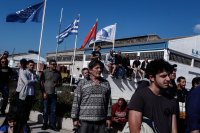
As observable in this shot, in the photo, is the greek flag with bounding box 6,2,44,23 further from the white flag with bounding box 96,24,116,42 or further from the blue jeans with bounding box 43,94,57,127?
the blue jeans with bounding box 43,94,57,127

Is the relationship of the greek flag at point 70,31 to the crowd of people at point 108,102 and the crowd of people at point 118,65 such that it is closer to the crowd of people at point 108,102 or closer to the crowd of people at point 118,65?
the crowd of people at point 118,65

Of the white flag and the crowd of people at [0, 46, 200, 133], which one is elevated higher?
the white flag

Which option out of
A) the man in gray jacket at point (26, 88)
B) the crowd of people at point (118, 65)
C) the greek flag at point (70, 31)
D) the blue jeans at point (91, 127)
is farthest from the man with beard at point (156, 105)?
the greek flag at point (70, 31)

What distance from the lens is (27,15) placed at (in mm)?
18094

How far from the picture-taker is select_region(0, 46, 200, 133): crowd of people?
3.39m

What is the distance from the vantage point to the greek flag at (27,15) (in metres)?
17.6

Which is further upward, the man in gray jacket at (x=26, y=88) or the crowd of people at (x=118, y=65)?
the crowd of people at (x=118, y=65)

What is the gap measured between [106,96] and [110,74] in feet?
36.3

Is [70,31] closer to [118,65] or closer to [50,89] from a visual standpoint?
[118,65]

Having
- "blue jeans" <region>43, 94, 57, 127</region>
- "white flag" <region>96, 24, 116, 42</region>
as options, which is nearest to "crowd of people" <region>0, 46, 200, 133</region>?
"blue jeans" <region>43, 94, 57, 127</region>

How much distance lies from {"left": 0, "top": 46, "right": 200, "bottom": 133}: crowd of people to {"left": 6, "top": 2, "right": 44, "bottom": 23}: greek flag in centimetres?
773

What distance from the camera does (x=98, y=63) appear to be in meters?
5.42

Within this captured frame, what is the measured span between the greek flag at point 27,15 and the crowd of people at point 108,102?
7731 millimetres

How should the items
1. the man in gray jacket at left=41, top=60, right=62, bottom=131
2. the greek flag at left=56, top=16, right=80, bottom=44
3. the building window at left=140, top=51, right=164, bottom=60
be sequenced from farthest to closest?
the building window at left=140, top=51, right=164, bottom=60, the greek flag at left=56, top=16, right=80, bottom=44, the man in gray jacket at left=41, top=60, right=62, bottom=131
